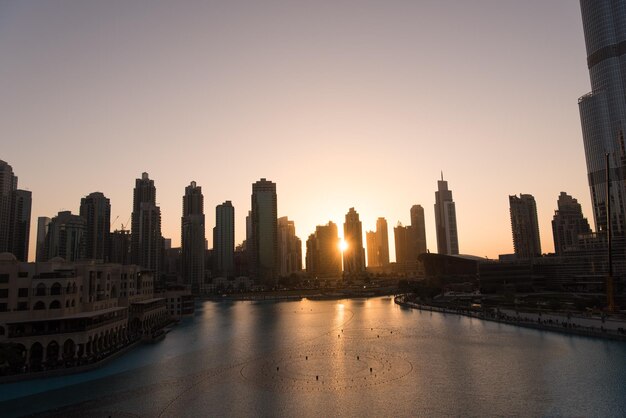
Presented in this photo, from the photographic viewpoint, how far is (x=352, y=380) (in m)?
47.0

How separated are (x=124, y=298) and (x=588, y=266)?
140609 millimetres

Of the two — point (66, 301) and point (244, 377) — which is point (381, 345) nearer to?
point (244, 377)

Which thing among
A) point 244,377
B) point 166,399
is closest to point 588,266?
point 244,377

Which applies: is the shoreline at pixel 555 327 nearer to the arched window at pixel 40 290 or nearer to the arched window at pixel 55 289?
the arched window at pixel 55 289

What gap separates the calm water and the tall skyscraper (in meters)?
137

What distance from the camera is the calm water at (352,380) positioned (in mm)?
37844

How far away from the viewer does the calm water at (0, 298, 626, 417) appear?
37844 mm

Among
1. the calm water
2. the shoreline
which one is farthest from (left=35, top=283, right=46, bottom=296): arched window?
the shoreline

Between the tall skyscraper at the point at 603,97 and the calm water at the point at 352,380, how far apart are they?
137 m

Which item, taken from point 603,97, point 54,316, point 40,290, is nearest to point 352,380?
point 54,316

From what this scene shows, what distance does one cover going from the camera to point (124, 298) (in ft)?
262

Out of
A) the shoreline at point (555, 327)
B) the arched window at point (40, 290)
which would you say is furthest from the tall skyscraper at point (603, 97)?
the arched window at point (40, 290)

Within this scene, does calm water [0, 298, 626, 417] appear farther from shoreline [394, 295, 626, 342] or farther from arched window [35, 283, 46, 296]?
arched window [35, 283, 46, 296]

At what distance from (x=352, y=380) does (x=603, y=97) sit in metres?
190
